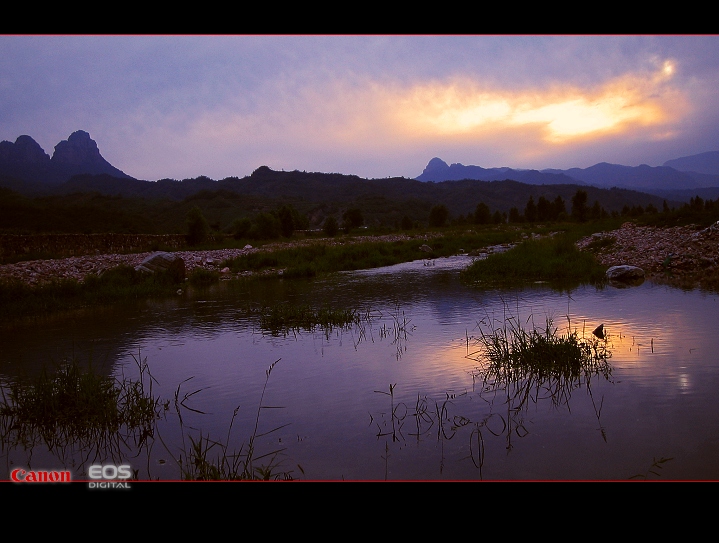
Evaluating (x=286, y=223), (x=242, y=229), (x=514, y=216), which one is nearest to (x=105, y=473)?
(x=242, y=229)

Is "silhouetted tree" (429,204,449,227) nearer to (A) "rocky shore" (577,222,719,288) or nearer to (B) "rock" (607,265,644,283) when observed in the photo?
(A) "rocky shore" (577,222,719,288)

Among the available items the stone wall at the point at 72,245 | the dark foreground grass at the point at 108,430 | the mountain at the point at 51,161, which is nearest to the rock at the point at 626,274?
the dark foreground grass at the point at 108,430

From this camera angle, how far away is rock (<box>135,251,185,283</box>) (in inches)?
656

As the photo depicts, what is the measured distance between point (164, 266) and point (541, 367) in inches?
582

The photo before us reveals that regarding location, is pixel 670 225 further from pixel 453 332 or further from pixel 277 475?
pixel 277 475

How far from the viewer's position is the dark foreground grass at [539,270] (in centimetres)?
1366

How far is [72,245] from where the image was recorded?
24.0 meters

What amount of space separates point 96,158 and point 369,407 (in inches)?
8731

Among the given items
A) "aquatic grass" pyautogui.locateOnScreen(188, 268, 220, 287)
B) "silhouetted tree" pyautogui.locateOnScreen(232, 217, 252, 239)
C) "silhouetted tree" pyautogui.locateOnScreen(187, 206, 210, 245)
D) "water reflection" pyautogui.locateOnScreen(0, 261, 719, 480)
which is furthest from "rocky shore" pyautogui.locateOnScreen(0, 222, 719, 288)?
"silhouetted tree" pyautogui.locateOnScreen(232, 217, 252, 239)

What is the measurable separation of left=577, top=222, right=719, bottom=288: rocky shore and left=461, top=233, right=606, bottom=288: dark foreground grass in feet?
3.96

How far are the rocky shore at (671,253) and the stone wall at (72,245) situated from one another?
23.5 meters

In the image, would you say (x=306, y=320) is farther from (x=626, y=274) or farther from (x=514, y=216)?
(x=514, y=216)

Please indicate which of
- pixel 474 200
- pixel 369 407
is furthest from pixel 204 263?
pixel 474 200

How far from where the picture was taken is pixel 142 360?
7.02m
